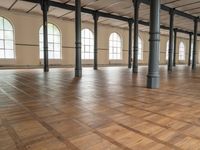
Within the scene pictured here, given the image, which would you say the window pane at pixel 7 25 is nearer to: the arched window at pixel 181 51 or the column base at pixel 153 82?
the column base at pixel 153 82

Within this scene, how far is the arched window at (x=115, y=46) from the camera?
805 inches

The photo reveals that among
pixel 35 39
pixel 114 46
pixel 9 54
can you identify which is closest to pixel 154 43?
pixel 35 39

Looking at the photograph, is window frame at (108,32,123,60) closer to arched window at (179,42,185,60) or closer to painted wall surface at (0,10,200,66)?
painted wall surface at (0,10,200,66)

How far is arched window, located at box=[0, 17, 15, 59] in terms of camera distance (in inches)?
551

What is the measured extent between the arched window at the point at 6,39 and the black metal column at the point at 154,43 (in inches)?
497

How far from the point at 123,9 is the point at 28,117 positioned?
1183 centimetres

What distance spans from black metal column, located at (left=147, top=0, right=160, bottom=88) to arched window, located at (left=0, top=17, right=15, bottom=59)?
12.6m

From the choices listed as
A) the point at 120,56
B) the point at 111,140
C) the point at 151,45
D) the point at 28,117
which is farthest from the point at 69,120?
the point at 120,56

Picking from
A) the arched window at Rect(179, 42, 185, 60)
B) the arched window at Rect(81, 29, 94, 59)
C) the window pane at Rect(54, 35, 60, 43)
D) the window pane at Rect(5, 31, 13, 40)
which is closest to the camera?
the window pane at Rect(5, 31, 13, 40)

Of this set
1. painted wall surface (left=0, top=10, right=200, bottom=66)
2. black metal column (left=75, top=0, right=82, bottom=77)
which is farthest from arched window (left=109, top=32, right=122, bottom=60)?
black metal column (left=75, top=0, right=82, bottom=77)

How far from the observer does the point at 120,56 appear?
21.5 metres

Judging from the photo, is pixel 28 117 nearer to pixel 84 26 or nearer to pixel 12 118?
pixel 12 118

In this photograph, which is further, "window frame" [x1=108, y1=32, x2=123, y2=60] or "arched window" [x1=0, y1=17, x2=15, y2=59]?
"window frame" [x1=108, y1=32, x2=123, y2=60]

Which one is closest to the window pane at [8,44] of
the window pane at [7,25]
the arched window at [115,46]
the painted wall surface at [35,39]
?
the painted wall surface at [35,39]
